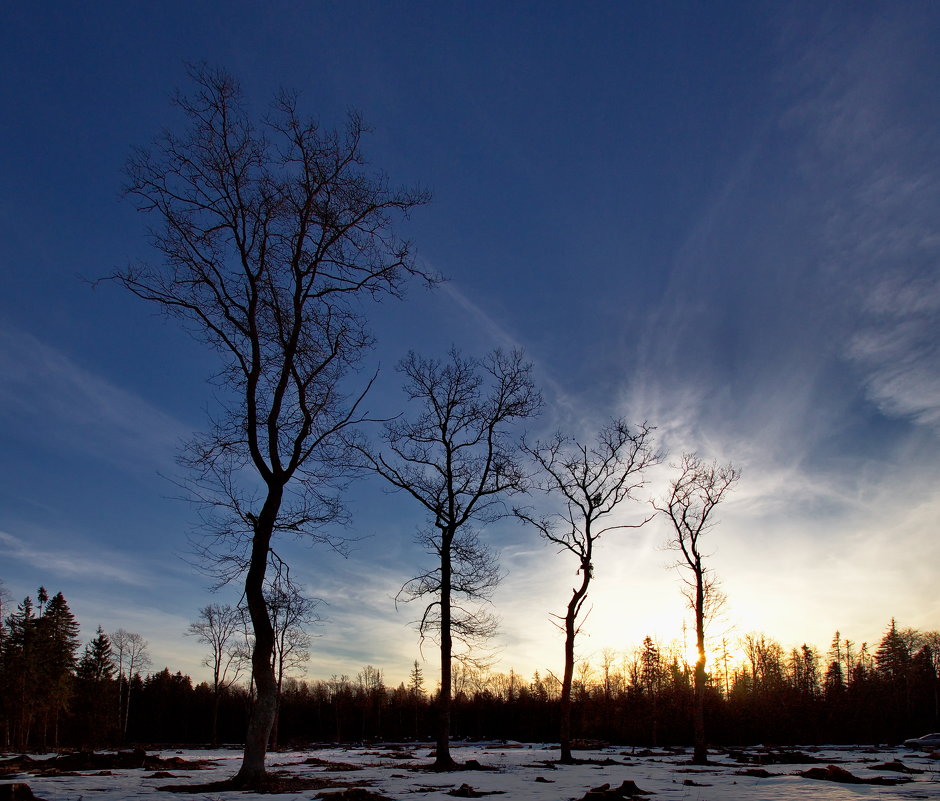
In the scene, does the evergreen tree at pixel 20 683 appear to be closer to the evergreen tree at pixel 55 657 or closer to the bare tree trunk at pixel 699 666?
the evergreen tree at pixel 55 657

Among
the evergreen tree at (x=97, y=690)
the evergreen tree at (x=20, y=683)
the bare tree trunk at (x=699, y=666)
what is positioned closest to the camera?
the bare tree trunk at (x=699, y=666)

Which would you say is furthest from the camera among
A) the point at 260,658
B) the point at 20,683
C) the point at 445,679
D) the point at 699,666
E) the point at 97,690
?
the point at 97,690

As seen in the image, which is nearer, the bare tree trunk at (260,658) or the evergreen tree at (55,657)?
the bare tree trunk at (260,658)

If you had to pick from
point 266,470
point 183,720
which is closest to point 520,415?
point 266,470

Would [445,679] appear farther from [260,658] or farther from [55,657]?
[55,657]

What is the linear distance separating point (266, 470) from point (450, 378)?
389 inches

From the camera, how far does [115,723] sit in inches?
2638

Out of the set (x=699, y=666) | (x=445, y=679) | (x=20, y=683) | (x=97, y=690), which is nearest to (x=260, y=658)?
(x=445, y=679)

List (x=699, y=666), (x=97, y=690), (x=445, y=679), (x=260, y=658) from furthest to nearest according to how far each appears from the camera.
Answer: (x=97, y=690) < (x=699, y=666) < (x=445, y=679) < (x=260, y=658)

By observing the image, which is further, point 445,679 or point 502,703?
point 502,703

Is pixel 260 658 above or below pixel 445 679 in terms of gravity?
above

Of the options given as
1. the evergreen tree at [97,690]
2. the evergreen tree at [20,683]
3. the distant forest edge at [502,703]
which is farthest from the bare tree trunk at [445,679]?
the evergreen tree at [97,690]

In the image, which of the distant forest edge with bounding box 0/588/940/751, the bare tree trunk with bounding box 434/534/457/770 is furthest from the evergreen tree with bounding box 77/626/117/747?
the bare tree trunk with bounding box 434/534/457/770

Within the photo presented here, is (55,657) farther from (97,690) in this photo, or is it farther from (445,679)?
(445,679)
